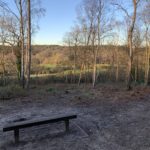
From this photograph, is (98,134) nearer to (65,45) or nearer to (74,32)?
(74,32)

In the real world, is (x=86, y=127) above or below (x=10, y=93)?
below

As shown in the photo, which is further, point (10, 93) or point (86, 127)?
point (10, 93)

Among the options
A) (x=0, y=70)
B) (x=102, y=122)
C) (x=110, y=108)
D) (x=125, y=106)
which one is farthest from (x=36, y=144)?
(x=0, y=70)

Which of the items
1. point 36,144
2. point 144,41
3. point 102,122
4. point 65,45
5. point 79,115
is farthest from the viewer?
point 65,45

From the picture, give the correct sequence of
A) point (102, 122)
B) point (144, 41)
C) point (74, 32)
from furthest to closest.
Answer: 1. point (74, 32)
2. point (144, 41)
3. point (102, 122)

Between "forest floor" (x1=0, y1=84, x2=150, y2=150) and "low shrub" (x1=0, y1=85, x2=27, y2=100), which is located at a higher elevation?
"low shrub" (x1=0, y1=85, x2=27, y2=100)

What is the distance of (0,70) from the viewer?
48.9 feet

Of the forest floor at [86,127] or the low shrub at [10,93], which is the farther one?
the low shrub at [10,93]

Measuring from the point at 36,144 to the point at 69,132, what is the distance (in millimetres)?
835

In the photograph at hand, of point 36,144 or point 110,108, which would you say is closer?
point 36,144

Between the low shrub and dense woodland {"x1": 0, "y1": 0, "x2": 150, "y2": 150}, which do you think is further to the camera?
the low shrub

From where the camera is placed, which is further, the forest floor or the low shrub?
the low shrub

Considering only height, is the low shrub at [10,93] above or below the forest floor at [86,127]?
above

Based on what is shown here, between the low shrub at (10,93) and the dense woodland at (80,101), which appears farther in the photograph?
the low shrub at (10,93)
